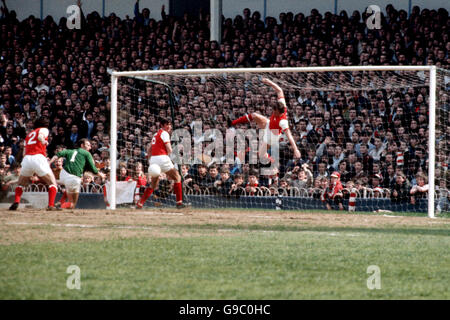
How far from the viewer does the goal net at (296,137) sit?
583 inches

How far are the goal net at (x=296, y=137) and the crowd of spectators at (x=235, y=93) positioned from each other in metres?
0.04

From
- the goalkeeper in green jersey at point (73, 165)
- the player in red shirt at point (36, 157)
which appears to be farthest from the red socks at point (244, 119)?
the player in red shirt at point (36, 157)

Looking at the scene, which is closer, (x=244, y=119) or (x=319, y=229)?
(x=319, y=229)

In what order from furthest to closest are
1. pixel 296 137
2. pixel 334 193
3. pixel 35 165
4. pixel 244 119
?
pixel 296 137 < pixel 334 193 < pixel 244 119 < pixel 35 165

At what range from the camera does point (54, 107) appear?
20.1 m

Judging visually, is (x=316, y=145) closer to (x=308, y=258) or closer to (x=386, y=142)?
(x=386, y=142)

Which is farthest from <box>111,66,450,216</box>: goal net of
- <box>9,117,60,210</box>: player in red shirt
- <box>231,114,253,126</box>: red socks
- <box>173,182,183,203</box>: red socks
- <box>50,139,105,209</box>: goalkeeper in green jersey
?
<box>9,117,60,210</box>: player in red shirt

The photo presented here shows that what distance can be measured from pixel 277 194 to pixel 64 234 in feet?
23.6

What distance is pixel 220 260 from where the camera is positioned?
22.4 feet

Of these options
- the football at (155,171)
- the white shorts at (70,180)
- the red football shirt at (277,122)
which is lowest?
the white shorts at (70,180)

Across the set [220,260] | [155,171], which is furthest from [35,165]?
[220,260]

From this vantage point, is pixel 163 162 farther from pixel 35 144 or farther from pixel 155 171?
pixel 35 144

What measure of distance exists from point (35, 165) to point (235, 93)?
19.3ft

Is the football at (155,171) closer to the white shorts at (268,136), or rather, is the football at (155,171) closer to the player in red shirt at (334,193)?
the white shorts at (268,136)
